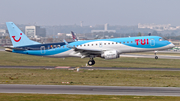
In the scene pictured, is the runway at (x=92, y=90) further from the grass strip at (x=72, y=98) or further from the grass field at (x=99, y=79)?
the grass field at (x=99, y=79)

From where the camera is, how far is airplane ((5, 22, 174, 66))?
143ft

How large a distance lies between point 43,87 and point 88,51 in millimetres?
19320

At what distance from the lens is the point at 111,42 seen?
144 feet

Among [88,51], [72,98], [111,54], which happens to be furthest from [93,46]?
[72,98]

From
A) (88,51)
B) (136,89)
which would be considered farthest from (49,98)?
(88,51)

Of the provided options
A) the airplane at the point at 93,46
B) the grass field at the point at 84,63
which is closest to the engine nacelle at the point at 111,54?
the airplane at the point at 93,46

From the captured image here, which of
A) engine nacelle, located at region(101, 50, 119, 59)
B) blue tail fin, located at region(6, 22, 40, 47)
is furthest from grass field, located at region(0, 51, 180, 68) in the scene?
blue tail fin, located at region(6, 22, 40, 47)

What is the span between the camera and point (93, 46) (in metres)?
44.6

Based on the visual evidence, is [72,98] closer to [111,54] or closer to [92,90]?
[92,90]

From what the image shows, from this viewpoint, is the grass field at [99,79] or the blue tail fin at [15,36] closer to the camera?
the grass field at [99,79]

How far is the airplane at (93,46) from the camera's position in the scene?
143 feet

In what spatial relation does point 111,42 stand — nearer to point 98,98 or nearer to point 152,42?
point 152,42

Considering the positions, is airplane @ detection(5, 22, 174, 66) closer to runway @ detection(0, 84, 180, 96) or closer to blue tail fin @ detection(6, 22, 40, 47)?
blue tail fin @ detection(6, 22, 40, 47)

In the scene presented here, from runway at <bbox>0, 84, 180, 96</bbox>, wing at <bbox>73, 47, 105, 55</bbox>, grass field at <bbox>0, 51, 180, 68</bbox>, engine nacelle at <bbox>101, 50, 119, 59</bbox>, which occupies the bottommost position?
grass field at <bbox>0, 51, 180, 68</bbox>
